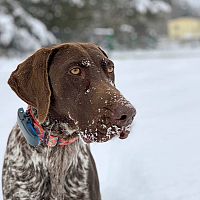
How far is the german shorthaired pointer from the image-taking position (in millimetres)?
2611

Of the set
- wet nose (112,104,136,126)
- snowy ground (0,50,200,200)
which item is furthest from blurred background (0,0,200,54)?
wet nose (112,104,136,126)

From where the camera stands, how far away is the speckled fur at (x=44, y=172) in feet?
10.3

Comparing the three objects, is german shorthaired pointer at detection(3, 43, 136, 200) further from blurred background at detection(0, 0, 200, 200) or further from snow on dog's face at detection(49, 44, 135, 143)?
blurred background at detection(0, 0, 200, 200)

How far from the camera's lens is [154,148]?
18.9ft

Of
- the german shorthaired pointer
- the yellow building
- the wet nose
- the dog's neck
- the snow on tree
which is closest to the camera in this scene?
the wet nose

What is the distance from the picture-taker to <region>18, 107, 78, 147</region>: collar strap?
10.00 feet

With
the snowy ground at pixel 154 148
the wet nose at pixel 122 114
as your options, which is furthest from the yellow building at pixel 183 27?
the wet nose at pixel 122 114

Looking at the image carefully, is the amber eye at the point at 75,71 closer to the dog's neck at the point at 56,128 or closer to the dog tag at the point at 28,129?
the dog's neck at the point at 56,128

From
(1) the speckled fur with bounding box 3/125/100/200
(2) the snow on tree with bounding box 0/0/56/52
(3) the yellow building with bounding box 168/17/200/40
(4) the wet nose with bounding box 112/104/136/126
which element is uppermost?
(3) the yellow building with bounding box 168/17/200/40

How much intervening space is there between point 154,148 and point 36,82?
309cm

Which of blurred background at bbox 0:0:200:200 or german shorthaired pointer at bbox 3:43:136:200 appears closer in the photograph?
german shorthaired pointer at bbox 3:43:136:200

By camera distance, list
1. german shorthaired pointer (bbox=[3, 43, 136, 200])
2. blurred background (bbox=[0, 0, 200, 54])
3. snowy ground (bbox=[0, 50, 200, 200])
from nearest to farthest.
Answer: german shorthaired pointer (bbox=[3, 43, 136, 200]), snowy ground (bbox=[0, 50, 200, 200]), blurred background (bbox=[0, 0, 200, 54])

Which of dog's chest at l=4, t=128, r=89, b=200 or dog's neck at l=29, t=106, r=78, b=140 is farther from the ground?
dog's neck at l=29, t=106, r=78, b=140

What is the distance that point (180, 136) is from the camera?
6.21 meters
